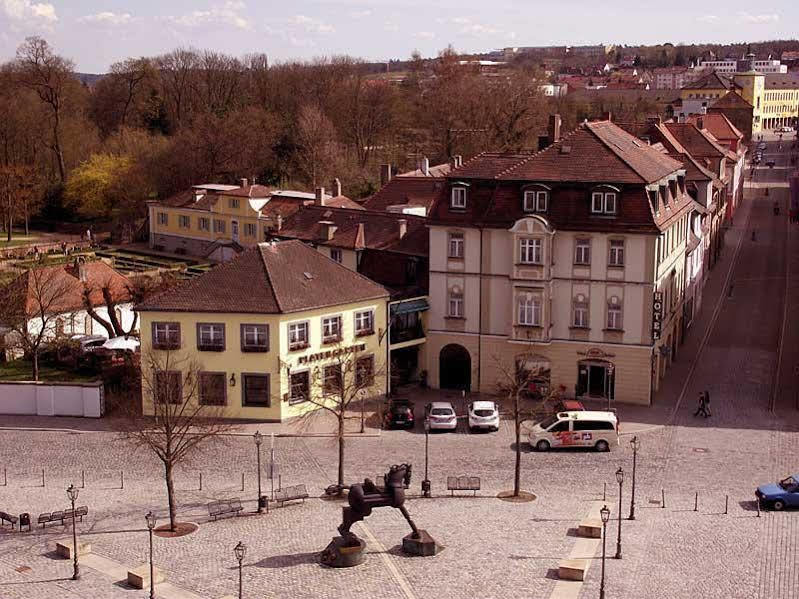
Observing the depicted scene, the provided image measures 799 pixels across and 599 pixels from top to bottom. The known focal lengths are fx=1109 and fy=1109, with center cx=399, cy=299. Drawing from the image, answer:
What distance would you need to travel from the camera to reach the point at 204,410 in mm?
46625

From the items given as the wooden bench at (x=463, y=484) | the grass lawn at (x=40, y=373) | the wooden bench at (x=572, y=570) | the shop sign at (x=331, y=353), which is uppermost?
the shop sign at (x=331, y=353)

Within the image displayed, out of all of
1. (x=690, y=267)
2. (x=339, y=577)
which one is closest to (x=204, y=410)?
(x=339, y=577)

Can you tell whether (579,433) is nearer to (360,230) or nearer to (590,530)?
(590,530)

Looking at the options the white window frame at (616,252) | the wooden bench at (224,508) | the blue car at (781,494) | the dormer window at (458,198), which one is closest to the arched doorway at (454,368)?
the dormer window at (458,198)

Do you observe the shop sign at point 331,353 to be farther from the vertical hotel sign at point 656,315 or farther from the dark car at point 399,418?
the vertical hotel sign at point 656,315

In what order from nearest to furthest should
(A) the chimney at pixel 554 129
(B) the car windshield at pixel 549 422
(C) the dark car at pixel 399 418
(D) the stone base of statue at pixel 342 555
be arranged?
1. (D) the stone base of statue at pixel 342 555
2. (B) the car windshield at pixel 549 422
3. (C) the dark car at pixel 399 418
4. (A) the chimney at pixel 554 129

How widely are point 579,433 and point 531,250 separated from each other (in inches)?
388

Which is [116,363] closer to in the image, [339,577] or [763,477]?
[339,577]

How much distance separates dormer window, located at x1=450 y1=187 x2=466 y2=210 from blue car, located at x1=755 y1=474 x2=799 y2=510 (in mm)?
19932

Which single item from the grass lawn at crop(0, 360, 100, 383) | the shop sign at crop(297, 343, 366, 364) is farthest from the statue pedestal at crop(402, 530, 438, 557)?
the grass lawn at crop(0, 360, 100, 383)

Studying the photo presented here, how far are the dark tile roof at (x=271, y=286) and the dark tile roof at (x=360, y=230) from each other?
5360 millimetres

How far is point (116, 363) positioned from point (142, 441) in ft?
58.7

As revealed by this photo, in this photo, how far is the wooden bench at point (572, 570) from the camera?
28.8 metres

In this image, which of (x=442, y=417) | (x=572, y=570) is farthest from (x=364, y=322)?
(x=572, y=570)
